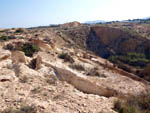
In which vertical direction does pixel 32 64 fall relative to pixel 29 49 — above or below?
below

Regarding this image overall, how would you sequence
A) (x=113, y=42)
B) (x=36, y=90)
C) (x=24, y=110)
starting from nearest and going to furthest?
(x=24, y=110) → (x=36, y=90) → (x=113, y=42)

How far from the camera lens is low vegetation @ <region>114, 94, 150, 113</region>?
3873 mm

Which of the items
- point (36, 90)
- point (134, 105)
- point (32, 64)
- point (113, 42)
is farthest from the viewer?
point (113, 42)

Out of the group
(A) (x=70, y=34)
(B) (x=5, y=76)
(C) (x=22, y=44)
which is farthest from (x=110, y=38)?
(B) (x=5, y=76)

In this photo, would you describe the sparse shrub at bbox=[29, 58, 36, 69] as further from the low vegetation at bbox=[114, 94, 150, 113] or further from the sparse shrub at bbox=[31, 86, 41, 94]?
the low vegetation at bbox=[114, 94, 150, 113]

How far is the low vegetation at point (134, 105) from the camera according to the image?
3.87 m

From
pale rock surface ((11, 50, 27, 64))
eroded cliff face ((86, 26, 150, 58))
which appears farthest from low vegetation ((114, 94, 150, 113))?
eroded cliff face ((86, 26, 150, 58))

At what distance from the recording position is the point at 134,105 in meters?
4.22

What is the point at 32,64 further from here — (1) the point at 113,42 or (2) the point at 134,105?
(1) the point at 113,42

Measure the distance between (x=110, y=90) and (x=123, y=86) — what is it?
800 millimetres

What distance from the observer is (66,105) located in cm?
371

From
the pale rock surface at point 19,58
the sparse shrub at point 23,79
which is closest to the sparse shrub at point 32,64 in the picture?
the pale rock surface at point 19,58

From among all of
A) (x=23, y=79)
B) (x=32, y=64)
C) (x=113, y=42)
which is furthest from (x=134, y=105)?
(x=113, y=42)

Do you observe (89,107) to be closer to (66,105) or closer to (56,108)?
(66,105)
